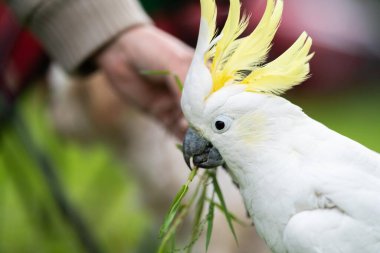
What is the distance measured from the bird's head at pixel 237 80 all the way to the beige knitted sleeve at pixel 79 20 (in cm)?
54

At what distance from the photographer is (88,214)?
268 cm

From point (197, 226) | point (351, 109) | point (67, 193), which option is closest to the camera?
point (197, 226)

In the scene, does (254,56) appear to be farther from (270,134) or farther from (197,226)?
(197,226)

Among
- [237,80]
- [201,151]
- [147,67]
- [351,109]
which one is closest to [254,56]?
[237,80]

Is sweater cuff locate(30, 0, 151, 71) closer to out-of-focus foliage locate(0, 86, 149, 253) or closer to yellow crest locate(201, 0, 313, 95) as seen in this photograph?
yellow crest locate(201, 0, 313, 95)

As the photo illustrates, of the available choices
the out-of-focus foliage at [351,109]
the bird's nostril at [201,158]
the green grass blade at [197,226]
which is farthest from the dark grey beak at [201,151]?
the out-of-focus foliage at [351,109]

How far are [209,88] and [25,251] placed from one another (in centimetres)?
185

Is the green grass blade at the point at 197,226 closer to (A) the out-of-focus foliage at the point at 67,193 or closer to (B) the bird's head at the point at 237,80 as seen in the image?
(B) the bird's head at the point at 237,80

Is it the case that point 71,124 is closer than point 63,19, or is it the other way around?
point 63,19

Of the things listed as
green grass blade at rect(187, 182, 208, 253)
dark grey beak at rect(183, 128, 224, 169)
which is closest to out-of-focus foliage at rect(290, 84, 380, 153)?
green grass blade at rect(187, 182, 208, 253)

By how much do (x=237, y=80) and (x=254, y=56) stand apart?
0.04m

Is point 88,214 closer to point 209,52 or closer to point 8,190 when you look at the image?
point 8,190

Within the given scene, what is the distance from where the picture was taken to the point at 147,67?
1.41 meters

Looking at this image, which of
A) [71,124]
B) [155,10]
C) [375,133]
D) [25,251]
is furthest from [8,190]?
[375,133]
